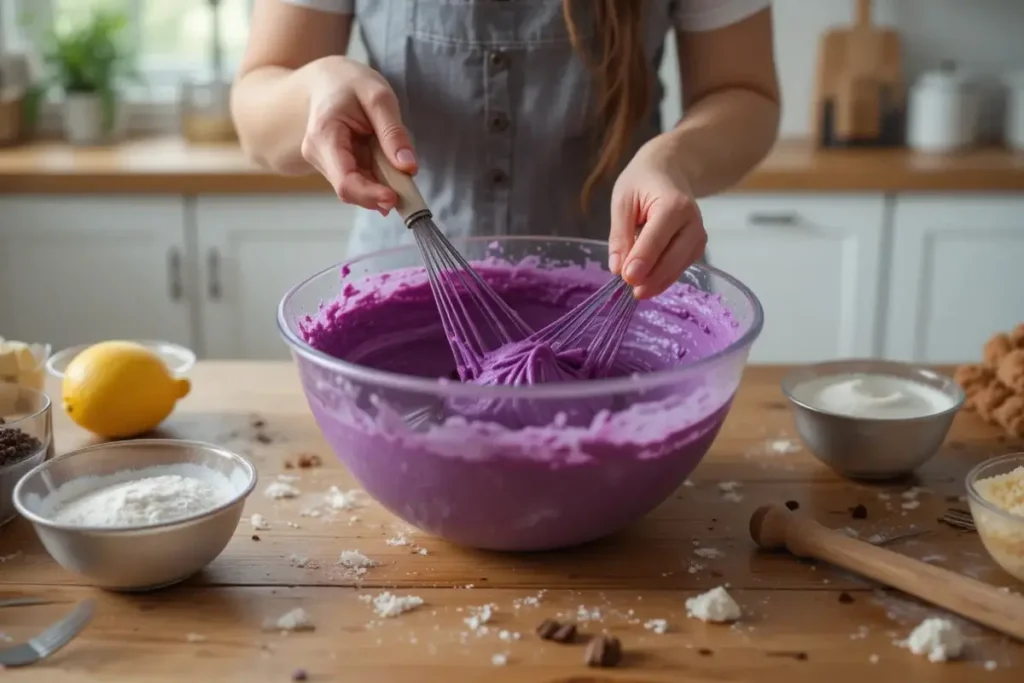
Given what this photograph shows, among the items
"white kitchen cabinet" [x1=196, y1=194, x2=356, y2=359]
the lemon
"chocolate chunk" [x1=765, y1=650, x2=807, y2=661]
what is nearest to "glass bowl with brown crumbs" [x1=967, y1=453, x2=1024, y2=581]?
"chocolate chunk" [x1=765, y1=650, x2=807, y2=661]

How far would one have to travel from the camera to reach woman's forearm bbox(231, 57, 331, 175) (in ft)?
3.84

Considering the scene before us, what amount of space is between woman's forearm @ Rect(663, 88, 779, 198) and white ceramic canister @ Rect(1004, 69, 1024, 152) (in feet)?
4.91

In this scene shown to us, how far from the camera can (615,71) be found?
→ 1.33 metres

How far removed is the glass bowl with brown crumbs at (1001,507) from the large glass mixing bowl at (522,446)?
0.68 ft

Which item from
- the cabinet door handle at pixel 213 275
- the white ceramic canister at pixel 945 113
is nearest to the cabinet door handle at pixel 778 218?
the white ceramic canister at pixel 945 113

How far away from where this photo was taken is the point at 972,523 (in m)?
0.97

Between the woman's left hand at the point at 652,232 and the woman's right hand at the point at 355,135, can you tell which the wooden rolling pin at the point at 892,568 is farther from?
the woman's right hand at the point at 355,135

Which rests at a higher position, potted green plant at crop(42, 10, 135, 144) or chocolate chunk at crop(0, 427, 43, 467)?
potted green plant at crop(42, 10, 135, 144)

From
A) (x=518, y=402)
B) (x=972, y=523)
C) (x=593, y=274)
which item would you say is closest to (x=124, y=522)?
(x=518, y=402)

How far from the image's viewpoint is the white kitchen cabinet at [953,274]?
2.40 m

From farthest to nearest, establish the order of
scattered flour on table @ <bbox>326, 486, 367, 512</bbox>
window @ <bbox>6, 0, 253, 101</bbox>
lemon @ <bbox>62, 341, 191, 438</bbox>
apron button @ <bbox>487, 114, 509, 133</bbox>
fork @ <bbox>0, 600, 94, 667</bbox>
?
1. window @ <bbox>6, 0, 253, 101</bbox>
2. apron button @ <bbox>487, 114, 509, 133</bbox>
3. lemon @ <bbox>62, 341, 191, 438</bbox>
4. scattered flour on table @ <bbox>326, 486, 367, 512</bbox>
5. fork @ <bbox>0, 600, 94, 667</bbox>

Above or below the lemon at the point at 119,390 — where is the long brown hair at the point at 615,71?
above

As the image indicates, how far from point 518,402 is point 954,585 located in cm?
34

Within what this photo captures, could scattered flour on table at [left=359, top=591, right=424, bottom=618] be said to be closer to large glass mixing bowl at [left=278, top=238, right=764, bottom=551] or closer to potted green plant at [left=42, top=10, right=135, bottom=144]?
large glass mixing bowl at [left=278, top=238, right=764, bottom=551]
